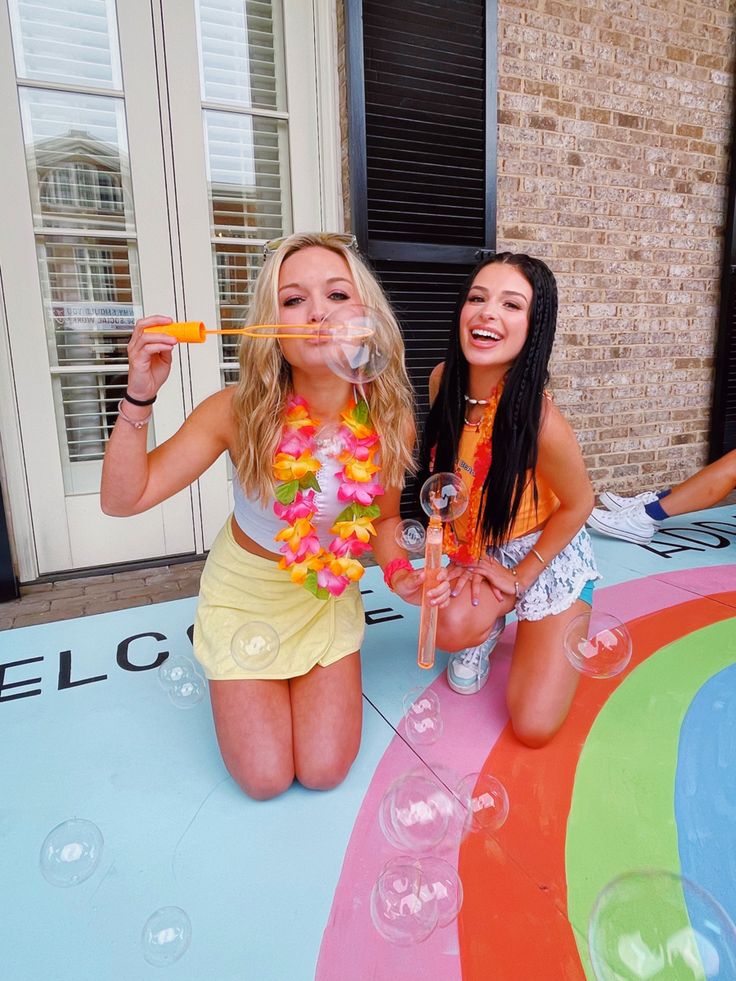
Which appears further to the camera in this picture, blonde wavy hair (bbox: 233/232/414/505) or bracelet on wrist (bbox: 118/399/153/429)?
blonde wavy hair (bbox: 233/232/414/505)

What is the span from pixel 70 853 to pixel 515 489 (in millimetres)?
1243

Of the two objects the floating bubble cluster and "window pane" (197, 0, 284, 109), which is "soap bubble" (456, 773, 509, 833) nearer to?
the floating bubble cluster

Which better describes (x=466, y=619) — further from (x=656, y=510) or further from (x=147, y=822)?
(x=656, y=510)

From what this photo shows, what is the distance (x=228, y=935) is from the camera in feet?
3.57

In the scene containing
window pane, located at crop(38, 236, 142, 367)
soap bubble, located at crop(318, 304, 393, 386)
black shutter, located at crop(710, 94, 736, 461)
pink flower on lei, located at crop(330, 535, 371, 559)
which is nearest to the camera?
soap bubble, located at crop(318, 304, 393, 386)

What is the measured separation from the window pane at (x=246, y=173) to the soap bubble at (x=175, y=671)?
1.98 m

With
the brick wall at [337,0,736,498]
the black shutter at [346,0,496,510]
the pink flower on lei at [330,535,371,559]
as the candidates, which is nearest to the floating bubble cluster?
the pink flower on lei at [330,535,371,559]

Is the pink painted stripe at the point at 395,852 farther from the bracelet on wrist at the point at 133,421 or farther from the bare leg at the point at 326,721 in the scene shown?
the bracelet on wrist at the point at 133,421

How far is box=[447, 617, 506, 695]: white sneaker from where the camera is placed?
1838 millimetres

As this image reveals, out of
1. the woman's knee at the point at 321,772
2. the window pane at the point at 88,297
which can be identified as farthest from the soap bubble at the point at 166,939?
the window pane at the point at 88,297

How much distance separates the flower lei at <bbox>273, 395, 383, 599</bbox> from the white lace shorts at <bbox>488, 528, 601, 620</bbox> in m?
0.49

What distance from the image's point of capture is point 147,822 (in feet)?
4.44

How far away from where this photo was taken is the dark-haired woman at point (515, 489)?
1564mm

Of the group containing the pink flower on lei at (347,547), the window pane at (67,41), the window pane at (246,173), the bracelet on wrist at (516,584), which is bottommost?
the bracelet on wrist at (516,584)
